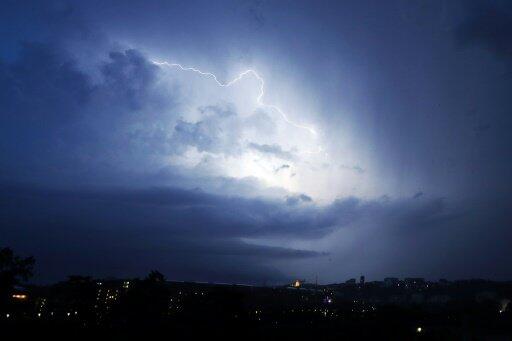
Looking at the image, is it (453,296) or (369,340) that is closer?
(369,340)

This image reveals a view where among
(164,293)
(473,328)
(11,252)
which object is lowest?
(473,328)

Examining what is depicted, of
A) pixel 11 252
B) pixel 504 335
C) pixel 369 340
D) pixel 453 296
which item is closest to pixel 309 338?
pixel 369 340

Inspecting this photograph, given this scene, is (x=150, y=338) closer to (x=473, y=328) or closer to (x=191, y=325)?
(x=191, y=325)

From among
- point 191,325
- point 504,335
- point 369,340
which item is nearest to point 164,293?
point 191,325

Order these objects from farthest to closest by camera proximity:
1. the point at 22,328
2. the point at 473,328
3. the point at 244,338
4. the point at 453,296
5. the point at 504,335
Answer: the point at 453,296
the point at 473,328
the point at 504,335
the point at 244,338
the point at 22,328

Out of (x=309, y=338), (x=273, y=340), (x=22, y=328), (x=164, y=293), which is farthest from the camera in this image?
(x=164, y=293)

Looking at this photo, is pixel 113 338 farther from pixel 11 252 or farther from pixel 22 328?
pixel 11 252

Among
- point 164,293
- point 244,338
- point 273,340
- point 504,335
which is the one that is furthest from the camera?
point 504,335

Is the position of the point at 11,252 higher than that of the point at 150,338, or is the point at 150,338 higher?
the point at 11,252

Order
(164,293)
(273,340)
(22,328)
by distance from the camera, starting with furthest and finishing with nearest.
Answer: (164,293) → (273,340) → (22,328)
